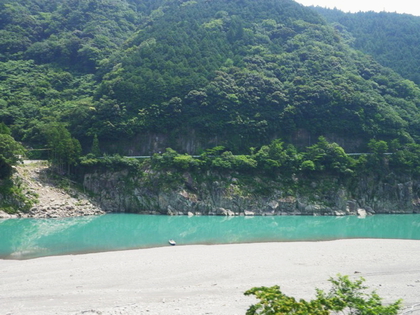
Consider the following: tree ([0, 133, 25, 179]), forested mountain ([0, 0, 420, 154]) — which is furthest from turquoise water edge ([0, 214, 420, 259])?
forested mountain ([0, 0, 420, 154])

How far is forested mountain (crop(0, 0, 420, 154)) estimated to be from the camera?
194 feet

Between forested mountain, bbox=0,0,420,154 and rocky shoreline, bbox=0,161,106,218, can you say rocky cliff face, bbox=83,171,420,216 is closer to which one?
rocky shoreline, bbox=0,161,106,218

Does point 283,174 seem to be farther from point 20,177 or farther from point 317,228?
point 20,177

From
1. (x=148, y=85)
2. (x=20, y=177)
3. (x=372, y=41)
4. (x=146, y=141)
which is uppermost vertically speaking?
(x=372, y=41)

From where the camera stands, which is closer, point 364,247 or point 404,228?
point 364,247

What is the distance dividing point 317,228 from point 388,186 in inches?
874

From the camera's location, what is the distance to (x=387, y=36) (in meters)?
109

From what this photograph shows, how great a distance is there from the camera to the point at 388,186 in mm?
53594

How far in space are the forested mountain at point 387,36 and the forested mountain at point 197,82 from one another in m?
14.1

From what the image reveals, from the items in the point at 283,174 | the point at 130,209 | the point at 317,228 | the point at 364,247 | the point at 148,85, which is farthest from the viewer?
the point at 148,85

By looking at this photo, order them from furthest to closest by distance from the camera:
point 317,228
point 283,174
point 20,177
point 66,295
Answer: point 283,174 < point 20,177 < point 317,228 < point 66,295

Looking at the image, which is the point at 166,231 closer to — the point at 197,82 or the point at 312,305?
the point at 312,305

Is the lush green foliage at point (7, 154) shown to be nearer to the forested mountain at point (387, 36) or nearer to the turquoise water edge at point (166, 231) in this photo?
the turquoise water edge at point (166, 231)

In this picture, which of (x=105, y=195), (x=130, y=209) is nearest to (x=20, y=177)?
(x=105, y=195)
